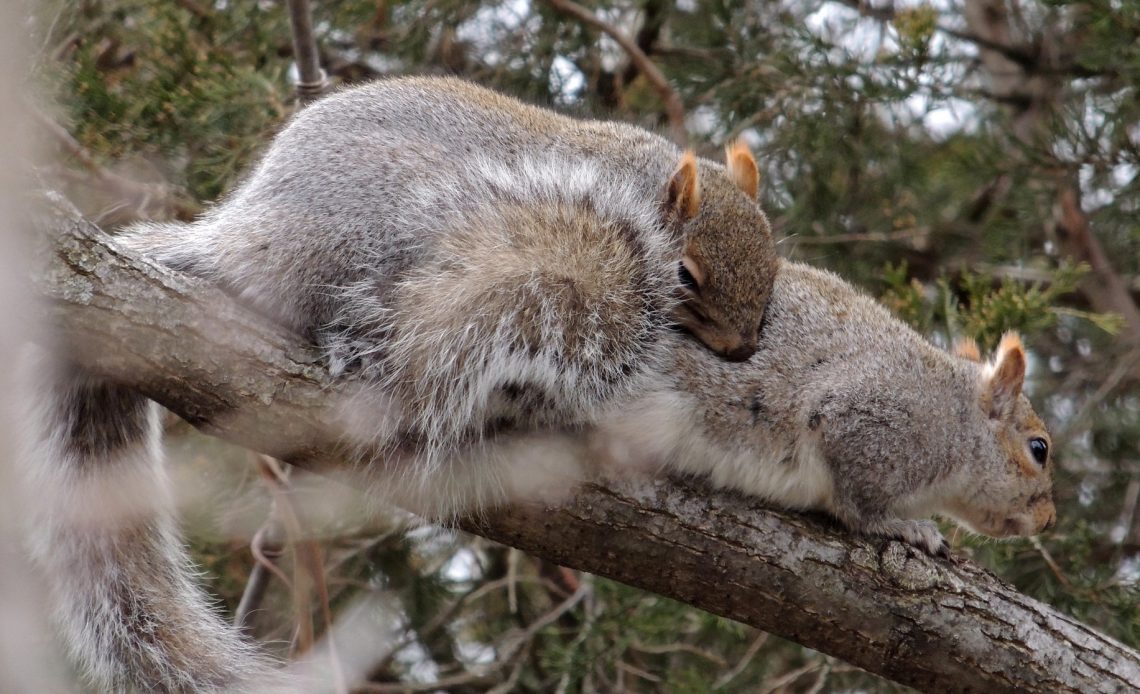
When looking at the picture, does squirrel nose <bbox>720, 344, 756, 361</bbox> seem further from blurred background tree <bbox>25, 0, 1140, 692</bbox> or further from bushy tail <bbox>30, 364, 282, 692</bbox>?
bushy tail <bbox>30, 364, 282, 692</bbox>

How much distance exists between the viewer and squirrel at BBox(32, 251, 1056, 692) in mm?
2318

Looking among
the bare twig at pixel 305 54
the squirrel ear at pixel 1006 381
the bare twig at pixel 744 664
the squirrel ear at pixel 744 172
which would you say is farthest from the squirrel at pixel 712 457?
the bare twig at pixel 305 54

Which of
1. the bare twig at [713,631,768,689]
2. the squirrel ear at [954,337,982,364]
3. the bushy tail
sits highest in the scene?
the squirrel ear at [954,337,982,364]

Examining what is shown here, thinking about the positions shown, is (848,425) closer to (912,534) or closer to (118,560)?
(912,534)

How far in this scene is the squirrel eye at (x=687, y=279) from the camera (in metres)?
2.61

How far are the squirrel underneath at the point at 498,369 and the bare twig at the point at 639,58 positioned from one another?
1156mm

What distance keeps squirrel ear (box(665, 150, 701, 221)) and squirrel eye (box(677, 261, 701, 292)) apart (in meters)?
0.13

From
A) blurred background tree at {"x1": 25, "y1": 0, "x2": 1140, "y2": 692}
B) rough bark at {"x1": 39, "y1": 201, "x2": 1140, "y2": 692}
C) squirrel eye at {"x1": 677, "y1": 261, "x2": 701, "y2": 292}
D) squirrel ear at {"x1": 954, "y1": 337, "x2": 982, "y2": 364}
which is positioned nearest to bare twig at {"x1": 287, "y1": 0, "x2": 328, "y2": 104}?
blurred background tree at {"x1": 25, "y1": 0, "x2": 1140, "y2": 692}

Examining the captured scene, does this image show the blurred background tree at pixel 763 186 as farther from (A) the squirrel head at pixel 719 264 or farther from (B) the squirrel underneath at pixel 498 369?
(A) the squirrel head at pixel 719 264

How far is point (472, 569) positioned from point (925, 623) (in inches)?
77.8

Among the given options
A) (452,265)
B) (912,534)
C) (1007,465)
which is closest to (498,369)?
(452,265)

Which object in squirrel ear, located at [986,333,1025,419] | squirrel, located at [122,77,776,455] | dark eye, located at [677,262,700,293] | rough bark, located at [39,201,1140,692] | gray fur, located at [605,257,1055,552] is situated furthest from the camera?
squirrel ear, located at [986,333,1025,419]

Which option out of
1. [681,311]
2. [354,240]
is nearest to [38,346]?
[354,240]

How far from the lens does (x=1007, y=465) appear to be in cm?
292
